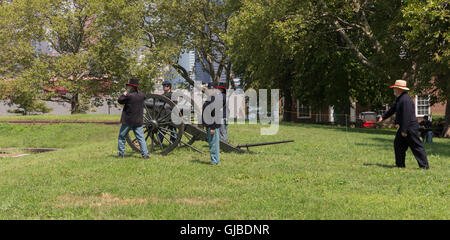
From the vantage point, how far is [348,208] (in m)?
5.60

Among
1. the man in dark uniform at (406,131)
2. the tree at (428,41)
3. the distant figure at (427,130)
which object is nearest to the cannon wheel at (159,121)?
the man in dark uniform at (406,131)

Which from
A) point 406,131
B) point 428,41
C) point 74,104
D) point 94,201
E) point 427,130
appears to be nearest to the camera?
point 94,201

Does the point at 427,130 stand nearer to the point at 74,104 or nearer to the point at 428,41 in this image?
the point at 428,41

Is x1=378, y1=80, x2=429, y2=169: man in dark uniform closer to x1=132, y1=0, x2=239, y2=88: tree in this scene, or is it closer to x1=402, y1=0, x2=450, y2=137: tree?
x1=402, y1=0, x2=450, y2=137: tree

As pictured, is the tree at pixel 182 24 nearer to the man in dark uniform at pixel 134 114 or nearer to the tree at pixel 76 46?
the tree at pixel 76 46

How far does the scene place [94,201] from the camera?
6059 mm

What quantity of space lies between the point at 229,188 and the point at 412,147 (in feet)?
13.7

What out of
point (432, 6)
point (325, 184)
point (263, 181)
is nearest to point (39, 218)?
point (263, 181)

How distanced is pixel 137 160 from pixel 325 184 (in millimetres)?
4387

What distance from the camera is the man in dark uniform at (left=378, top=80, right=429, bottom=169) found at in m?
8.84

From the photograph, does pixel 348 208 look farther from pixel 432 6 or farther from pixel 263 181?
pixel 432 6

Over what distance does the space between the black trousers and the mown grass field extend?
0.66 ft

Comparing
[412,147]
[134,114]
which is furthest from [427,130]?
[134,114]

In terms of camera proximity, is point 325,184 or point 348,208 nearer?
point 348,208
